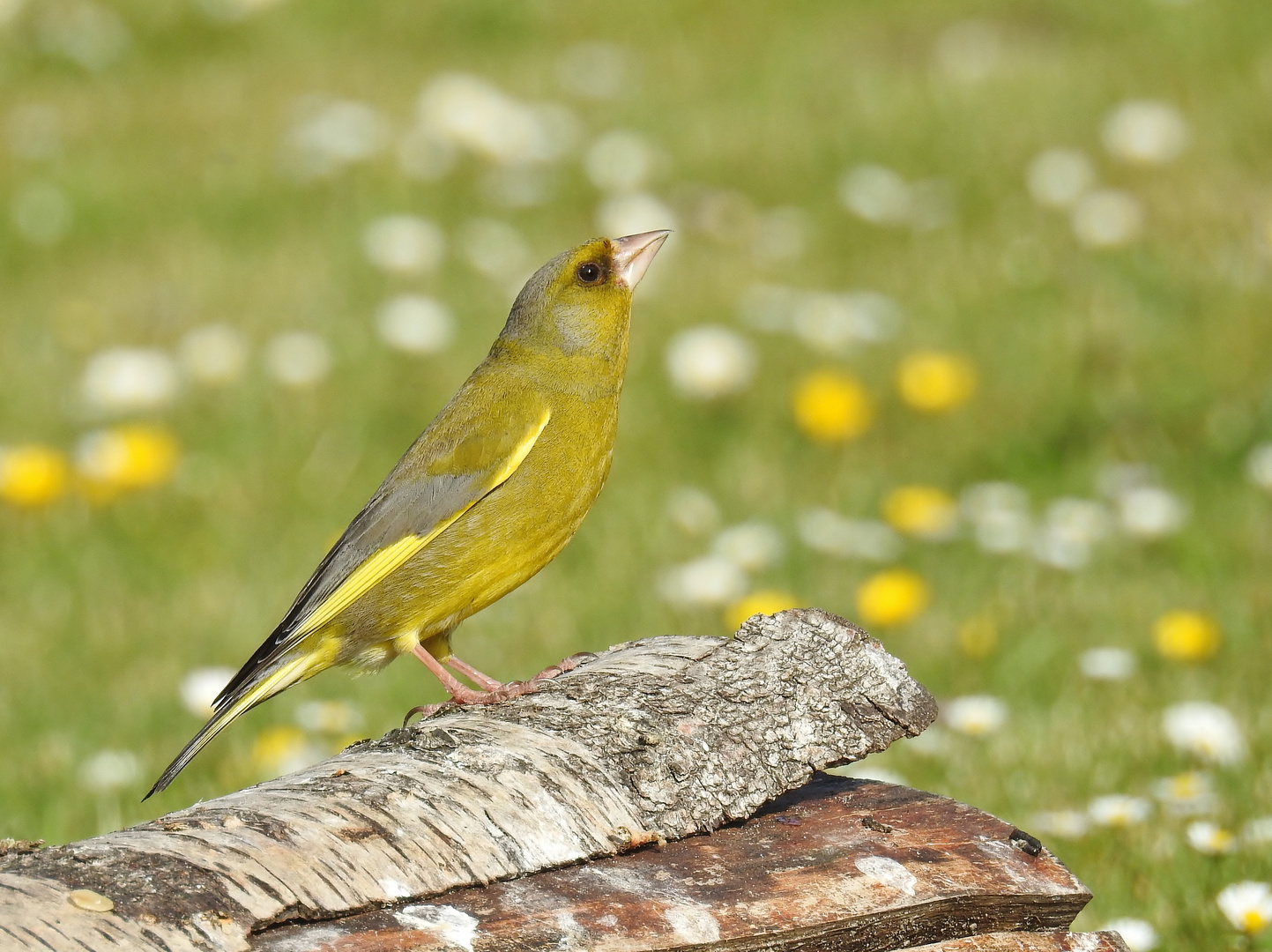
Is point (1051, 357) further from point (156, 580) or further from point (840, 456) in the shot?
point (156, 580)

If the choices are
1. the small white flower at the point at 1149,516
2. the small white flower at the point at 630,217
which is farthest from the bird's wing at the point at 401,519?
the small white flower at the point at 630,217

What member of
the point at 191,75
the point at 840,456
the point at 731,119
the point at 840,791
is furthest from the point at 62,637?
the point at 191,75

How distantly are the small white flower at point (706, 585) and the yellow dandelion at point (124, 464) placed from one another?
2109 mm

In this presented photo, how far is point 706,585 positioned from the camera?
225 inches

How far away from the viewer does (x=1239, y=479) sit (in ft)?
21.2

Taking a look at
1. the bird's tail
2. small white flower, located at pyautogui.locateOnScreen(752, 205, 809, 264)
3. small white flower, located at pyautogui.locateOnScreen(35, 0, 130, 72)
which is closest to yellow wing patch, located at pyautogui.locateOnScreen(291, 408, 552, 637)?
the bird's tail

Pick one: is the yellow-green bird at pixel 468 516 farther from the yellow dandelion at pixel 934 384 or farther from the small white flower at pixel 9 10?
the small white flower at pixel 9 10

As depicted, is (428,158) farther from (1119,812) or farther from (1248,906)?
(1248,906)

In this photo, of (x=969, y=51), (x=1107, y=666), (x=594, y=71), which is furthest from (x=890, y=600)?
(x=594, y=71)

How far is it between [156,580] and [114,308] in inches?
85.0

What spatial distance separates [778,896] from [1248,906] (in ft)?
3.87

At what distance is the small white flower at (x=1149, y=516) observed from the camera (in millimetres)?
6047

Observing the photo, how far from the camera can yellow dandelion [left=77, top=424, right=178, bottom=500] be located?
21.5 feet

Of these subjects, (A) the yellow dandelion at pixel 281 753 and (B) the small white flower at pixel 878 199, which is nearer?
(A) the yellow dandelion at pixel 281 753
